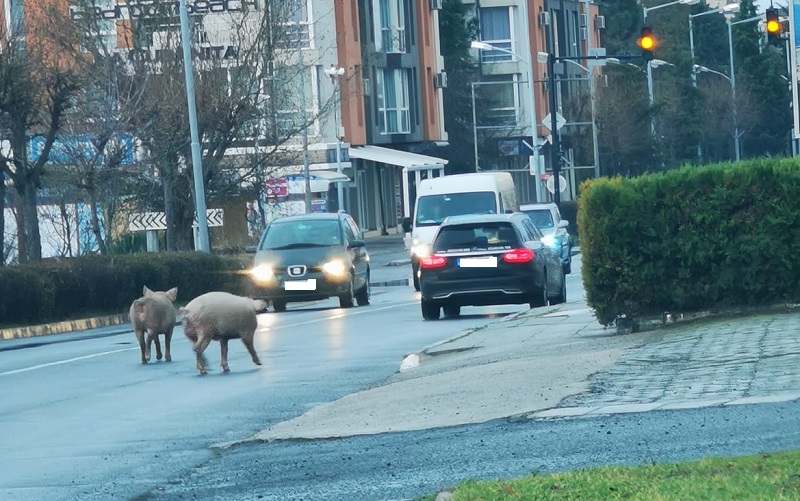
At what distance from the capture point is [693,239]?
58.2 ft

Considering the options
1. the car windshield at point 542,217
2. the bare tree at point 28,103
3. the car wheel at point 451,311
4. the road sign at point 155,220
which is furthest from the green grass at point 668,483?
the car windshield at point 542,217

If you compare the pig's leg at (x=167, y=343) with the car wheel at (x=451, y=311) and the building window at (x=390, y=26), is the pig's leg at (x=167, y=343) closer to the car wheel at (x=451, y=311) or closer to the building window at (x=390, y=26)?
the car wheel at (x=451, y=311)

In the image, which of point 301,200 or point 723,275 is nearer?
point 723,275

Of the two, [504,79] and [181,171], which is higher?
[504,79]

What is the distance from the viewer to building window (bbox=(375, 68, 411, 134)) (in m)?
73.2

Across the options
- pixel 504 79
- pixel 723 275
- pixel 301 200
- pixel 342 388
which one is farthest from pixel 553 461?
pixel 504 79

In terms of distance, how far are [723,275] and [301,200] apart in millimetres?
41842

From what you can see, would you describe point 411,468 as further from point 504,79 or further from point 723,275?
point 504,79

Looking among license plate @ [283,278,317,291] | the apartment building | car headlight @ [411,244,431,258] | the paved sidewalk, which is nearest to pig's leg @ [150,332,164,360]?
the paved sidewalk

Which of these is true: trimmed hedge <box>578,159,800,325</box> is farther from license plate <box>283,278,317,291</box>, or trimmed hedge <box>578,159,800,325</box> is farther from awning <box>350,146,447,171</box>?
awning <box>350,146,447,171</box>

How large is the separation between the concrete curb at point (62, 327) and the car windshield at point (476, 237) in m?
7.36

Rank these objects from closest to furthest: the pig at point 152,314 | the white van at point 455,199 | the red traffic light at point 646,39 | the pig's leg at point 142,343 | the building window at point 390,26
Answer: the pig at point 152,314 → the pig's leg at point 142,343 → the red traffic light at point 646,39 → the white van at point 455,199 → the building window at point 390,26

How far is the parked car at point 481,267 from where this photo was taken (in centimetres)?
2475

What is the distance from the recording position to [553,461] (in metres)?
9.23
